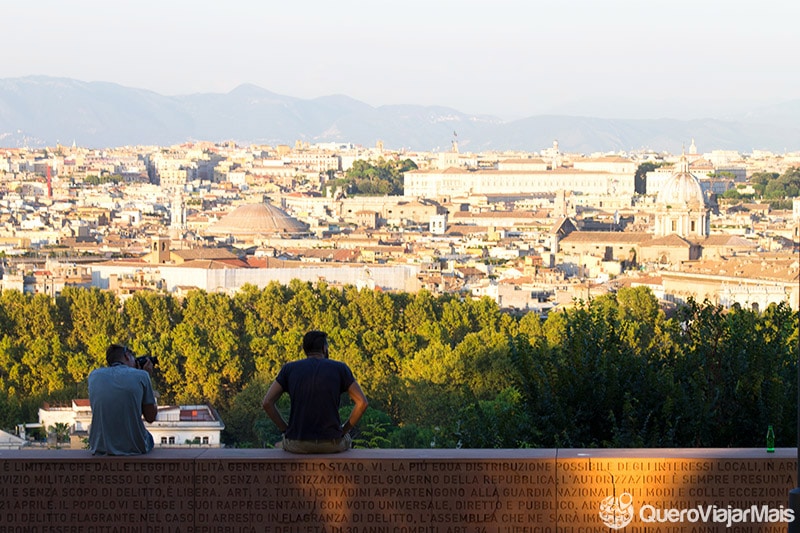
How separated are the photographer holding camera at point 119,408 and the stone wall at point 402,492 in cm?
7

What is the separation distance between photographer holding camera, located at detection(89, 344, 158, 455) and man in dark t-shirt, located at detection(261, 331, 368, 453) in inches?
18.7

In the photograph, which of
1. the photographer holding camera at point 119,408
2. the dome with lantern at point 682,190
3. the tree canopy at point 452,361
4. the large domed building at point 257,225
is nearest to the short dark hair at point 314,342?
the photographer holding camera at point 119,408

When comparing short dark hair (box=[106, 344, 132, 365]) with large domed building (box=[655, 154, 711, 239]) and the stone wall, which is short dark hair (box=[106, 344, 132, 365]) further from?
large domed building (box=[655, 154, 711, 239])

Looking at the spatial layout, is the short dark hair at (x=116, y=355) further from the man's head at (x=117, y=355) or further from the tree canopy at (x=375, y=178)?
the tree canopy at (x=375, y=178)

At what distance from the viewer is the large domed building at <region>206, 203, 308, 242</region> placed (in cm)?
9862

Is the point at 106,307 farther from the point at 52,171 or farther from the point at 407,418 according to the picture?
the point at 52,171

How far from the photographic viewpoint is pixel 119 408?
316 inches

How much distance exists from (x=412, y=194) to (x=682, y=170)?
5924cm

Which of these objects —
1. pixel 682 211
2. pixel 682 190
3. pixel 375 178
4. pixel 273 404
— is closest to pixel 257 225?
pixel 682 190

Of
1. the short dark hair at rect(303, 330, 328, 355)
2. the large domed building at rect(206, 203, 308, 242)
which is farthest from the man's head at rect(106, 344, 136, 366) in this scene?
the large domed building at rect(206, 203, 308, 242)

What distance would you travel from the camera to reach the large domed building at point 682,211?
3457 inches

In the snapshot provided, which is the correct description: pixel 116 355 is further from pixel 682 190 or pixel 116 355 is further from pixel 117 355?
pixel 682 190

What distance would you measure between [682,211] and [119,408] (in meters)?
80.8

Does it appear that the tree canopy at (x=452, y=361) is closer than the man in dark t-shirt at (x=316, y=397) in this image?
No
